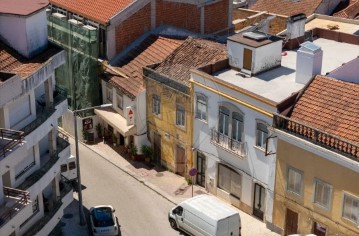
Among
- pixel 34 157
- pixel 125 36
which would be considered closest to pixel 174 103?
pixel 125 36

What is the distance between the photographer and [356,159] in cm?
3888

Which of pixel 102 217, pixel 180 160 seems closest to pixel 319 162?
pixel 180 160

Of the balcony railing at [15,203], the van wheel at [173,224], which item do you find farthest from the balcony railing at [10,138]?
the van wheel at [173,224]

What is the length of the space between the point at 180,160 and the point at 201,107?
606 centimetres

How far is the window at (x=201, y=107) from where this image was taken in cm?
4878

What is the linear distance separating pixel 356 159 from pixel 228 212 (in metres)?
9.68

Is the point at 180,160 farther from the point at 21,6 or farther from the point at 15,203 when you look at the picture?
the point at 21,6

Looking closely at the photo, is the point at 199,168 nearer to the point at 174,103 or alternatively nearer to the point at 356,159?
the point at 174,103

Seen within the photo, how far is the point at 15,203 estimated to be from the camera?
36562 mm

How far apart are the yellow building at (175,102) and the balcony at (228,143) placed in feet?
9.58

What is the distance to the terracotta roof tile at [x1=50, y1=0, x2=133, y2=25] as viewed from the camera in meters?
57.5

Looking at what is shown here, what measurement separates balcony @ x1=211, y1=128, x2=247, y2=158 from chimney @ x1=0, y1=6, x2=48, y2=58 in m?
14.6

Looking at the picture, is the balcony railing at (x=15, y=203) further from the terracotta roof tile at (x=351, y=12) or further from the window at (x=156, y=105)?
the terracotta roof tile at (x=351, y=12)

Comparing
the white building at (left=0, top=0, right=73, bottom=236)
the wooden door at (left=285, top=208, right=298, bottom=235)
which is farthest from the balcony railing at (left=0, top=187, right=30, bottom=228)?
the wooden door at (left=285, top=208, right=298, bottom=235)
